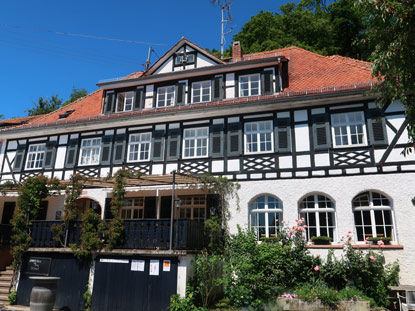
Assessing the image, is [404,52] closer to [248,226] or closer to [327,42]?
[248,226]

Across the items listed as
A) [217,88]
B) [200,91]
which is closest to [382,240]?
[217,88]

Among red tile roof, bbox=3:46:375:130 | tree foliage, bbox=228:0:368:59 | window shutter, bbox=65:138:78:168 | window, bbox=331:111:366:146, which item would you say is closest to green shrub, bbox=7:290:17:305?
window shutter, bbox=65:138:78:168

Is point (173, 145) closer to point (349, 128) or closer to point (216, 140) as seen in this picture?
point (216, 140)

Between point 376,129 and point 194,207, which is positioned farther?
point 194,207

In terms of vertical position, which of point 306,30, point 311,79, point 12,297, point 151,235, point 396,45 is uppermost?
point 306,30

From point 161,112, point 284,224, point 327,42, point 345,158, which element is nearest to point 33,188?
point 161,112

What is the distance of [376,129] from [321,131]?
1877mm

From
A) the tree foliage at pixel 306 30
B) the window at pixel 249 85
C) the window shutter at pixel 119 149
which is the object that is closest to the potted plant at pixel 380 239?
the window at pixel 249 85

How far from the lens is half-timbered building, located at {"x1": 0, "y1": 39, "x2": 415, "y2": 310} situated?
12117 millimetres

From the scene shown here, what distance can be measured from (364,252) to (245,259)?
13.1ft

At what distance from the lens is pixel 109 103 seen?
18.2 meters

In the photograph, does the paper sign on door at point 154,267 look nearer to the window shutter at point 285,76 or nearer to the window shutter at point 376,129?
the window shutter at point 376,129

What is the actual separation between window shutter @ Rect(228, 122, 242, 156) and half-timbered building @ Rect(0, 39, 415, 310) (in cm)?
5

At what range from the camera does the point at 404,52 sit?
785 centimetres
